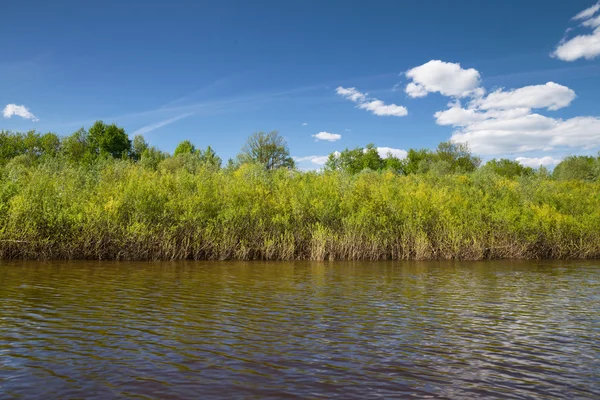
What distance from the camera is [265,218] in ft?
76.3

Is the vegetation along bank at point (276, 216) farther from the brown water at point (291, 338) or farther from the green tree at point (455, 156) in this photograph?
the green tree at point (455, 156)

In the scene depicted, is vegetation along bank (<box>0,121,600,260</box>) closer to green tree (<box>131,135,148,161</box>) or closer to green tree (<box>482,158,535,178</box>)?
green tree (<box>482,158,535,178</box>)

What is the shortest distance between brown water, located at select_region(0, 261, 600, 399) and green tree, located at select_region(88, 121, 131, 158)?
8862 cm

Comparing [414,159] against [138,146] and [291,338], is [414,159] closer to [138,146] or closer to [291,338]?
[138,146]

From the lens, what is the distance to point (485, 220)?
26.8 m

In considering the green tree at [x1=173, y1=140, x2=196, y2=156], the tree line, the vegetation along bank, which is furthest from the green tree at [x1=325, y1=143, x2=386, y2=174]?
the vegetation along bank

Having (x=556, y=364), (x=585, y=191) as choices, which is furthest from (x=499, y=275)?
(x=585, y=191)

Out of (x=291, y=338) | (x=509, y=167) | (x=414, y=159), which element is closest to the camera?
(x=291, y=338)

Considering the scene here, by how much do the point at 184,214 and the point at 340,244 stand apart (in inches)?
332

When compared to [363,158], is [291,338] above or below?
below

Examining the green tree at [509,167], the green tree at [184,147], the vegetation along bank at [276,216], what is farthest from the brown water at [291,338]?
the green tree at [184,147]

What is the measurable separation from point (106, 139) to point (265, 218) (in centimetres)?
8450

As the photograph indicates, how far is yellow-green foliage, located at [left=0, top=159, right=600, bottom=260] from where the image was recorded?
800 inches

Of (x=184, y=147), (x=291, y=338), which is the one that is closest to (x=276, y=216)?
(x=291, y=338)
